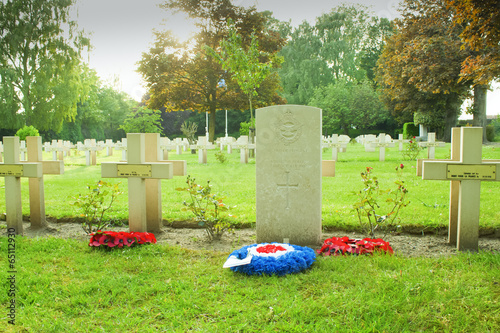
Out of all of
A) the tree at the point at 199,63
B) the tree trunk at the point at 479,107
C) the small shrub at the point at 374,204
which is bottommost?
the small shrub at the point at 374,204

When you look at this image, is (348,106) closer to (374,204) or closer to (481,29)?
(481,29)

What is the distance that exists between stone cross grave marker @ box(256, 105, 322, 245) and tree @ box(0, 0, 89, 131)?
80.8 feet

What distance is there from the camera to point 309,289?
9.65 ft

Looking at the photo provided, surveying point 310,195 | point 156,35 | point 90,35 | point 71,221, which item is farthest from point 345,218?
point 90,35

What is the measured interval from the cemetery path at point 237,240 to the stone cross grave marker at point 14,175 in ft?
0.86

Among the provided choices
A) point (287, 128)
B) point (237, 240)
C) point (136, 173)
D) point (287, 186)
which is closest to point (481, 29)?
point (287, 128)

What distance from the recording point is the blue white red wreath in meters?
3.27

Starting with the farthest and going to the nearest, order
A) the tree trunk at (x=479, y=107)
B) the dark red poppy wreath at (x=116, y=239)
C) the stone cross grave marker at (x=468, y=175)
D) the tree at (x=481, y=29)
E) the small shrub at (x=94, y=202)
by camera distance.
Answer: the tree trunk at (x=479, y=107)
the tree at (x=481, y=29)
the small shrub at (x=94, y=202)
the dark red poppy wreath at (x=116, y=239)
the stone cross grave marker at (x=468, y=175)

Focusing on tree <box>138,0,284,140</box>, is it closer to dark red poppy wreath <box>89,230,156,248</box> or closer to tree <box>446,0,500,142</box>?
tree <box>446,0,500,142</box>

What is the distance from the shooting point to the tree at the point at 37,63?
23.8m

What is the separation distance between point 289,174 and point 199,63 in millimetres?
19481

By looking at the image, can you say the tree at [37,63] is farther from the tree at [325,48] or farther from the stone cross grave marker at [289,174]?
the stone cross grave marker at [289,174]

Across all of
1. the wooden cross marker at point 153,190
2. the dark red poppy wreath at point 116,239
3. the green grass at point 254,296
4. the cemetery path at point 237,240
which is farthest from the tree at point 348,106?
the green grass at point 254,296

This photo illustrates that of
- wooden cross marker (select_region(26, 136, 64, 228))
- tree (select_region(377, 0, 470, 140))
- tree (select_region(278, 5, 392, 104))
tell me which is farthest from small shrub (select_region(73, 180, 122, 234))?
tree (select_region(278, 5, 392, 104))
